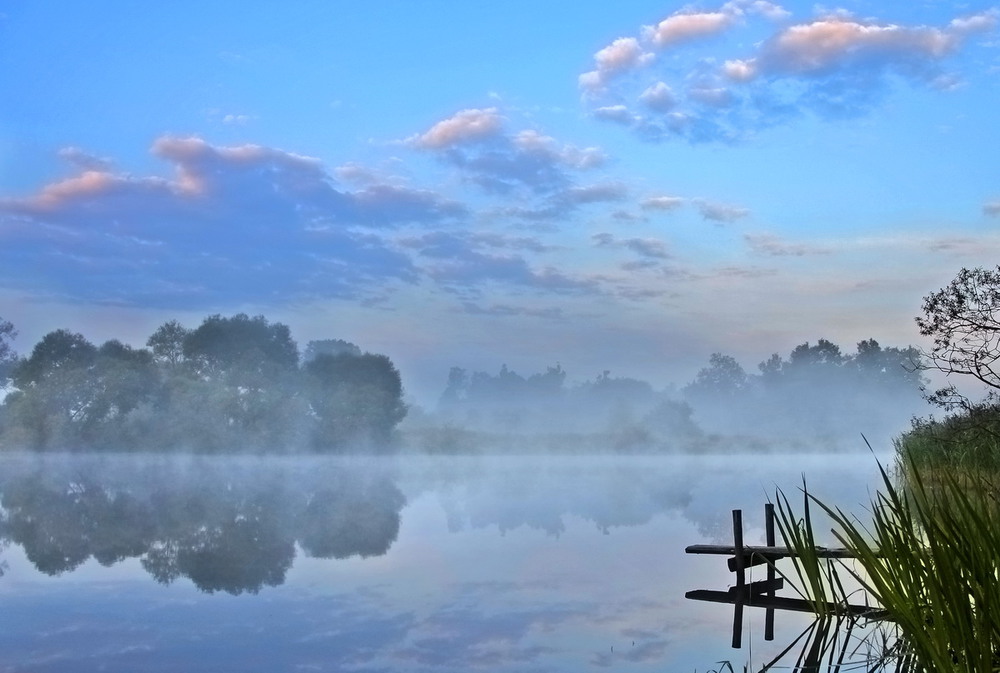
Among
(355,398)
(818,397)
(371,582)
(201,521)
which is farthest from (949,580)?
(818,397)

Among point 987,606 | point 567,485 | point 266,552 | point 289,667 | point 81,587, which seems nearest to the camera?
point 987,606

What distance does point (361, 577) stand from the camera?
15.1m

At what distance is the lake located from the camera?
9.66m

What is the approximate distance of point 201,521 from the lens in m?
24.2

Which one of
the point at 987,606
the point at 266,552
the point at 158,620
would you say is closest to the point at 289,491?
the point at 266,552

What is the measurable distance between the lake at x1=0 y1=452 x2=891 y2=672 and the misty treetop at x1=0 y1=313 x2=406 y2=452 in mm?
21501

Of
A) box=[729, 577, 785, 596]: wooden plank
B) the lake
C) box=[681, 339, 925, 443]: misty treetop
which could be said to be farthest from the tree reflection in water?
box=[681, 339, 925, 443]: misty treetop

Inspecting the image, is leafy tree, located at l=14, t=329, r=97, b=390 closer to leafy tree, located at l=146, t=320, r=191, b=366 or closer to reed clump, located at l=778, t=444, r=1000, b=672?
leafy tree, located at l=146, t=320, r=191, b=366

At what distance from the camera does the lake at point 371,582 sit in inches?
380

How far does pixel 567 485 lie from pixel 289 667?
1241 inches

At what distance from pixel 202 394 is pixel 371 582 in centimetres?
4280

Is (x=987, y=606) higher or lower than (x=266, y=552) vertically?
higher

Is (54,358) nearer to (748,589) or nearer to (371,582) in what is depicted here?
(371,582)

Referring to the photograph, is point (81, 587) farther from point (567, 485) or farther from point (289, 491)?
point (567, 485)
